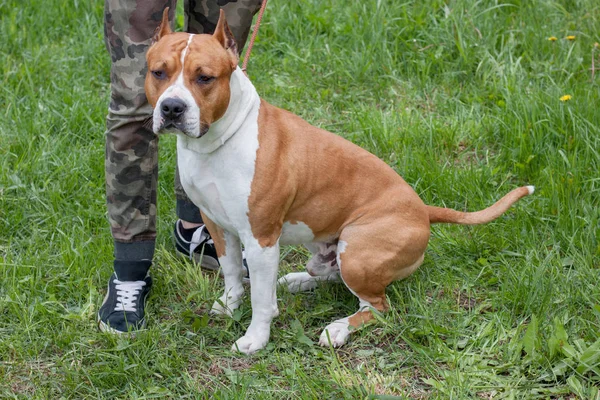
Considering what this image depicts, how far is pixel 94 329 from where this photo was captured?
10.9ft

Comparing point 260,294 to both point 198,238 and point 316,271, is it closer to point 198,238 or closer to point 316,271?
point 316,271

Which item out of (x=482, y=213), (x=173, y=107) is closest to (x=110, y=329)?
(x=173, y=107)

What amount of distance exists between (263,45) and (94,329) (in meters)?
2.84

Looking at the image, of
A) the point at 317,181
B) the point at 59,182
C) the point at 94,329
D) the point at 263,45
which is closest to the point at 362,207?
the point at 317,181

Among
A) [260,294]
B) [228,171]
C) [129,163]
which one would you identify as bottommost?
[260,294]

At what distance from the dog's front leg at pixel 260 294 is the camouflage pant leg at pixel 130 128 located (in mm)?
583

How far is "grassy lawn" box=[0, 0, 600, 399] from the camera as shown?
3.03 metres

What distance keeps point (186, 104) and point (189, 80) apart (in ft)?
0.33

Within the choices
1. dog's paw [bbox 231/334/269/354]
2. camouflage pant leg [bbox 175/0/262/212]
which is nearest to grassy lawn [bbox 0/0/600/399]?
dog's paw [bbox 231/334/269/354]

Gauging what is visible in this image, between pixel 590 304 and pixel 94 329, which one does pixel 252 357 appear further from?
pixel 590 304

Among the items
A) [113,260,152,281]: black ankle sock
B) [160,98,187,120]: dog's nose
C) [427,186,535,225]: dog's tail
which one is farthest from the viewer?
[113,260,152,281]: black ankle sock

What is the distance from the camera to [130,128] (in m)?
3.23

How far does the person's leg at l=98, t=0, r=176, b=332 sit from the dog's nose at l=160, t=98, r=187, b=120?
18.2 inches

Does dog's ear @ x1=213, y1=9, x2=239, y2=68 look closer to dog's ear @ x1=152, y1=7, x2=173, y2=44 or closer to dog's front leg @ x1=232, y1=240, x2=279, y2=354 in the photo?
dog's ear @ x1=152, y1=7, x2=173, y2=44
